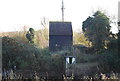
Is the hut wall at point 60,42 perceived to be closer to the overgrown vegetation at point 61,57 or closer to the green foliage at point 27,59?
the overgrown vegetation at point 61,57

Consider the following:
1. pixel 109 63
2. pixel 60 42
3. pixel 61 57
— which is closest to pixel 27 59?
pixel 61 57

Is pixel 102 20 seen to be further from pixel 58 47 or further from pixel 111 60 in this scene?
pixel 58 47

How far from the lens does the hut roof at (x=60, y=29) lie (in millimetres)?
15727

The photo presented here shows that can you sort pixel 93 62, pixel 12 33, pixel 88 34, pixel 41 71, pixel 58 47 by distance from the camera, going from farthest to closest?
1. pixel 12 33
2. pixel 58 47
3. pixel 88 34
4. pixel 93 62
5. pixel 41 71

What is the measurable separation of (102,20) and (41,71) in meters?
5.12

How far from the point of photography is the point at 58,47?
16094 mm

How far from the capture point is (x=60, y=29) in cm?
1575

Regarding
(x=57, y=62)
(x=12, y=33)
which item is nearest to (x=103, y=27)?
(x=57, y=62)

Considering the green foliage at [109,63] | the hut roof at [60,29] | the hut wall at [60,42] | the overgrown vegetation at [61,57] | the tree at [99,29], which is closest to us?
the overgrown vegetation at [61,57]

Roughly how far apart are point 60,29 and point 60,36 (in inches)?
23.7

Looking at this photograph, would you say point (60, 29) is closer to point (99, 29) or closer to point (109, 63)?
point (99, 29)

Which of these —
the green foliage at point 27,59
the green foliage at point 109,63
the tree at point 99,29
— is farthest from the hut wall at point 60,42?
the green foliage at point 109,63

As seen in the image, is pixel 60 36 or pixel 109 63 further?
pixel 60 36

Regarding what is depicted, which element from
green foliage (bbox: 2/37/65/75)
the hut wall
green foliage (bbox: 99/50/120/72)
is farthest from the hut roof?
green foliage (bbox: 99/50/120/72)
